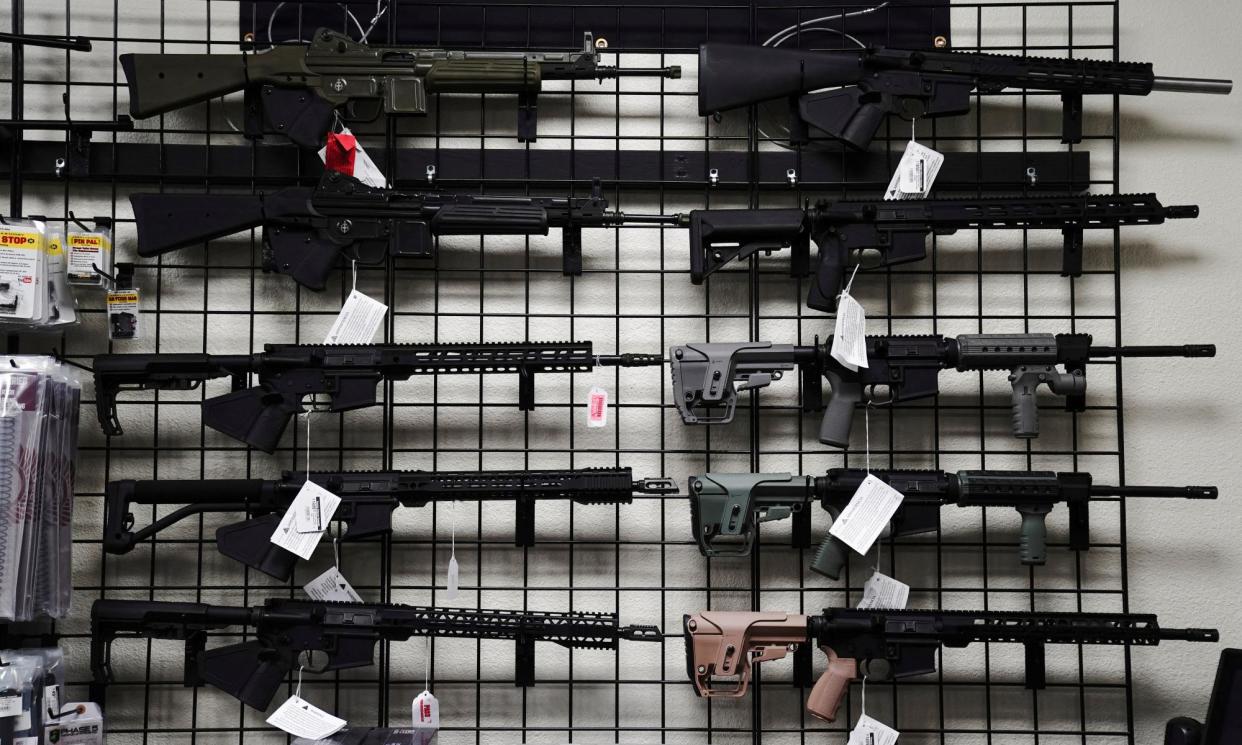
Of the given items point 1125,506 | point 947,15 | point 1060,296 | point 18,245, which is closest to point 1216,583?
point 1125,506

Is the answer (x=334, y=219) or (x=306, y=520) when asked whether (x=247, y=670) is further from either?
(x=334, y=219)

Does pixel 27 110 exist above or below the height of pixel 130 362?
above

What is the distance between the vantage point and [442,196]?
2.77 metres

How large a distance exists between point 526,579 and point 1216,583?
193cm

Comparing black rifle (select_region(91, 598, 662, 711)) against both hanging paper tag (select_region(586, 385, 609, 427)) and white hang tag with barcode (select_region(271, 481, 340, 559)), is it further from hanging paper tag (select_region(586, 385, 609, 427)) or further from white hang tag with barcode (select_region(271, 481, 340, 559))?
hanging paper tag (select_region(586, 385, 609, 427))

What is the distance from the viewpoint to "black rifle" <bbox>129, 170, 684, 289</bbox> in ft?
8.99

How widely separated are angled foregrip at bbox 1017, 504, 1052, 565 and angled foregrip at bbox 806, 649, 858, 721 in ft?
1.74

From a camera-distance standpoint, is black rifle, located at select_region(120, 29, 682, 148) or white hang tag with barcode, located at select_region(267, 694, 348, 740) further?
black rifle, located at select_region(120, 29, 682, 148)

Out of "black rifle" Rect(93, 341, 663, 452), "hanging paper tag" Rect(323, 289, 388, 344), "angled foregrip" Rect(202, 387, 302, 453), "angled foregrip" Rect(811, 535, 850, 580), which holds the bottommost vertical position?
"angled foregrip" Rect(811, 535, 850, 580)

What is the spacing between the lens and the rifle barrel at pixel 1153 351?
2.71m

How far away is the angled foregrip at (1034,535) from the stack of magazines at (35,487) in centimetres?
245

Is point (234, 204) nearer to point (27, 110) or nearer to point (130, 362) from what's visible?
point (130, 362)

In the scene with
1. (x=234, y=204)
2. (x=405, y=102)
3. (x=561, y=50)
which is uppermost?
(x=561, y=50)

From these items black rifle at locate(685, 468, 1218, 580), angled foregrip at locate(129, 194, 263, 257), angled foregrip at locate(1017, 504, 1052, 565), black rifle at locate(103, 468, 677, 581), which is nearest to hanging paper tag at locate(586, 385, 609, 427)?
black rifle at locate(103, 468, 677, 581)
